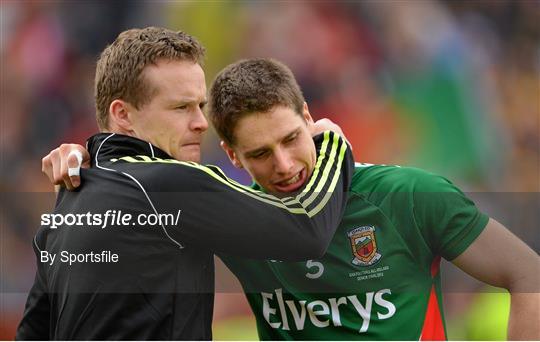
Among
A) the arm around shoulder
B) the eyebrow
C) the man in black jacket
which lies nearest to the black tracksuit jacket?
the man in black jacket

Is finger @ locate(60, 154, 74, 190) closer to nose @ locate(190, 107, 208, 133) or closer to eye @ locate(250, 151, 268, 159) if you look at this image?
nose @ locate(190, 107, 208, 133)

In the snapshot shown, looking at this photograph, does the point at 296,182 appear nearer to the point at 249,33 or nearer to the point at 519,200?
the point at 519,200

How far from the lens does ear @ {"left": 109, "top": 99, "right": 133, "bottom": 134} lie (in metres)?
2.46

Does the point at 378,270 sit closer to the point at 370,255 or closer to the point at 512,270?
the point at 370,255

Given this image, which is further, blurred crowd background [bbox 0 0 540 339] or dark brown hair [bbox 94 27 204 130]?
blurred crowd background [bbox 0 0 540 339]

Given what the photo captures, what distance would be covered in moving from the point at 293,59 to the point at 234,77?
4142 millimetres

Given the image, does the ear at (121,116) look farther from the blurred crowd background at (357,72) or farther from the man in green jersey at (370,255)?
the blurred crowd background at (357,72)

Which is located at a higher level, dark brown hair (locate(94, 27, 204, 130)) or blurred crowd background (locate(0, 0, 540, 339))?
dark brown hair (locate(94, 27, 204, 130))

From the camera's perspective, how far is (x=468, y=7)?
6.77 meters

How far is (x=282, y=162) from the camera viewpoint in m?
2.54

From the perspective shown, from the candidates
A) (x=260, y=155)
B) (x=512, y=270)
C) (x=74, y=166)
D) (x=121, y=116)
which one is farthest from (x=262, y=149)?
(x=512, y=270)

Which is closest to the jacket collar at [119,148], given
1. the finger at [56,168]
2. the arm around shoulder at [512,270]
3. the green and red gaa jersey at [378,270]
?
the finger at [56,168]

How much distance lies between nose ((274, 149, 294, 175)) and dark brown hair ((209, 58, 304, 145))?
0.17 metres

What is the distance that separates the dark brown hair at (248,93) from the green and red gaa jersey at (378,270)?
0.41 m
